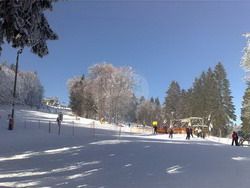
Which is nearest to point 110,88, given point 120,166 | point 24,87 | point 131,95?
point 131,95

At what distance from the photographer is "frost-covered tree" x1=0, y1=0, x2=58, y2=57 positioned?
1400 centimetres

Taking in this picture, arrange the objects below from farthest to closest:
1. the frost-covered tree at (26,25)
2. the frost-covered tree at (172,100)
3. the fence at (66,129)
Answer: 1. the frost-covered tree at (172,100)
2. the fence at (66,129)
3. the frost-covered tree at (26,25)

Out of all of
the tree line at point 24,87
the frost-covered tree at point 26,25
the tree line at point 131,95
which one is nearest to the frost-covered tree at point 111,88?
the tree line at point 131,95

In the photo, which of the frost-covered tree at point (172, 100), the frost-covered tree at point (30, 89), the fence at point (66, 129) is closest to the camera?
the fence at point (66, 129)

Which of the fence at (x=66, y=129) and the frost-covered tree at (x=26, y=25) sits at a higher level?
the frost-covered tree at (x=26, y=25)

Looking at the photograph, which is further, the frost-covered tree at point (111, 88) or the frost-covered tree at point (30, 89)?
the frost-covered tree at point (30, 89)

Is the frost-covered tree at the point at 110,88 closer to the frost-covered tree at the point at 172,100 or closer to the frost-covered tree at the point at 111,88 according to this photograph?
the frost-covered tree at the point at 111,88

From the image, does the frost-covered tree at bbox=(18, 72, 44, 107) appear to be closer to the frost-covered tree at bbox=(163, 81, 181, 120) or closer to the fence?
Answer: the frost-covered tree at bbox=(163, 81, 181, 120)

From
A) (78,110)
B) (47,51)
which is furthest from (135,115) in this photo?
(47,51)

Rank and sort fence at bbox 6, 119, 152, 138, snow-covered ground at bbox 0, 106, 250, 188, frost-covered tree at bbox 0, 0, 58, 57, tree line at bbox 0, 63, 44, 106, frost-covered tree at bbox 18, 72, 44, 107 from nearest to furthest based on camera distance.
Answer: frost-covered tree at bbox 0, 0, 58, 57 → snow-covered ground at bbox 0, 106, 250, 188 → fence at bbox 6, 119, 152, 138 → tree line at bbox 0, 63, 44, 106 → frost-covered tree at bbox 18, 72, 44, 107

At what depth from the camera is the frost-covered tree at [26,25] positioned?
14.0 metres

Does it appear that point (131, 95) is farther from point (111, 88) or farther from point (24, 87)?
point (24, 87)

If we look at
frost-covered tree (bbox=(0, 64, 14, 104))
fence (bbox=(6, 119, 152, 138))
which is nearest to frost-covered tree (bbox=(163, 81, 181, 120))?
frost-covered tree (bbox=(0, 64, 14, 104))

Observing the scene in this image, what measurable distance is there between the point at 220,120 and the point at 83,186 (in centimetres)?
6465
